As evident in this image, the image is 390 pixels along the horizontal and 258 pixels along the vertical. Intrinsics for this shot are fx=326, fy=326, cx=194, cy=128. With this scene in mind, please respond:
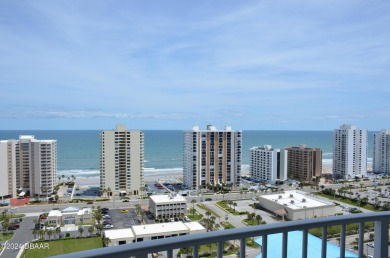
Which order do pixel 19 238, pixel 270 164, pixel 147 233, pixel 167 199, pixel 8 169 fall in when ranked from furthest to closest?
1. pixel 270 164
2. pixel 8 169
3. pixel 167 199
4. pixel 19 238
5. pixel 147 233

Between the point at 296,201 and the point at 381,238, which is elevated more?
the point at 381,238

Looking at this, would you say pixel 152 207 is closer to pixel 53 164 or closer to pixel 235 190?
pixel 235 190

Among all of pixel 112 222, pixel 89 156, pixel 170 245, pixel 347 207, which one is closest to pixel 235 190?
pixel 347 207

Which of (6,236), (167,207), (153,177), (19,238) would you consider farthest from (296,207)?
(153,177)

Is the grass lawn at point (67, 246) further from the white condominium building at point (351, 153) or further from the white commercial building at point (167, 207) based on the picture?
the white condominium building at point (351, 153)

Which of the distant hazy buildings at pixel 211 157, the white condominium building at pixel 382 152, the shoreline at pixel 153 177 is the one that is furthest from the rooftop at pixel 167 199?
the white condominium building at pixel 382 152

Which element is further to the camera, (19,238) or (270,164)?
(270,164)

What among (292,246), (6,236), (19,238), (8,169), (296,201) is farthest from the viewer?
(8,169)

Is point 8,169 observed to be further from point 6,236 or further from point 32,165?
point 6,236
